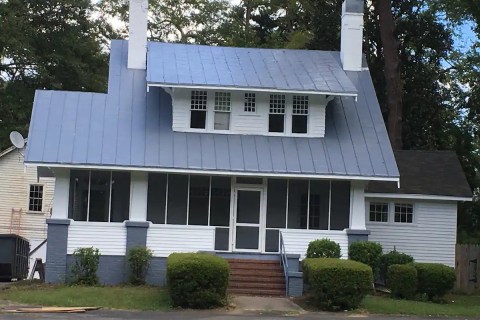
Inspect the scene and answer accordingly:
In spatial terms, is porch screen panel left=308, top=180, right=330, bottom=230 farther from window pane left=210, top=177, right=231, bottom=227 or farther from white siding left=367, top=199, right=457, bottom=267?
white siding left=367, top=199, right=457, bottom=267

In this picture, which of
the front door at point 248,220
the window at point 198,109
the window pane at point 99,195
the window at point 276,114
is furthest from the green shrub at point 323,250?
the window pane at point 99,195

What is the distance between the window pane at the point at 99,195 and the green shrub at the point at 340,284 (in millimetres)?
7175

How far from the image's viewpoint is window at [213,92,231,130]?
83.5 feet

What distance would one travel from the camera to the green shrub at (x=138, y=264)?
23.1 m

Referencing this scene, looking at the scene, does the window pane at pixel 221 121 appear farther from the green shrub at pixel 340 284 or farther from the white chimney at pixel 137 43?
the green shrub at pixel 340 284

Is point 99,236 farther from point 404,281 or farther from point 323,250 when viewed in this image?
point 404,281

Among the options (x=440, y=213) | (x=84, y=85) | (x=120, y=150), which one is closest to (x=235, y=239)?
(x=120, y=150)

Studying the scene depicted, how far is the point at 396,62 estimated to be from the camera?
1363 inches

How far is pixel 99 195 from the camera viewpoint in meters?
24.3

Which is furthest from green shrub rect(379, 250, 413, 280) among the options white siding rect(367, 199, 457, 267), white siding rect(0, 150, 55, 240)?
white siding rect(0, 150, 55, 240)

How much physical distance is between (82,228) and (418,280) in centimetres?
954

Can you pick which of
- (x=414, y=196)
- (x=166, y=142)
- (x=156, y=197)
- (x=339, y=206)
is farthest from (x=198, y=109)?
(x=414, y=196)

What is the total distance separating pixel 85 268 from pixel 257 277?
4825mm

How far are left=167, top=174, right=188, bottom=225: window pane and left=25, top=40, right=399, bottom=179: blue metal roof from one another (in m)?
0.84
